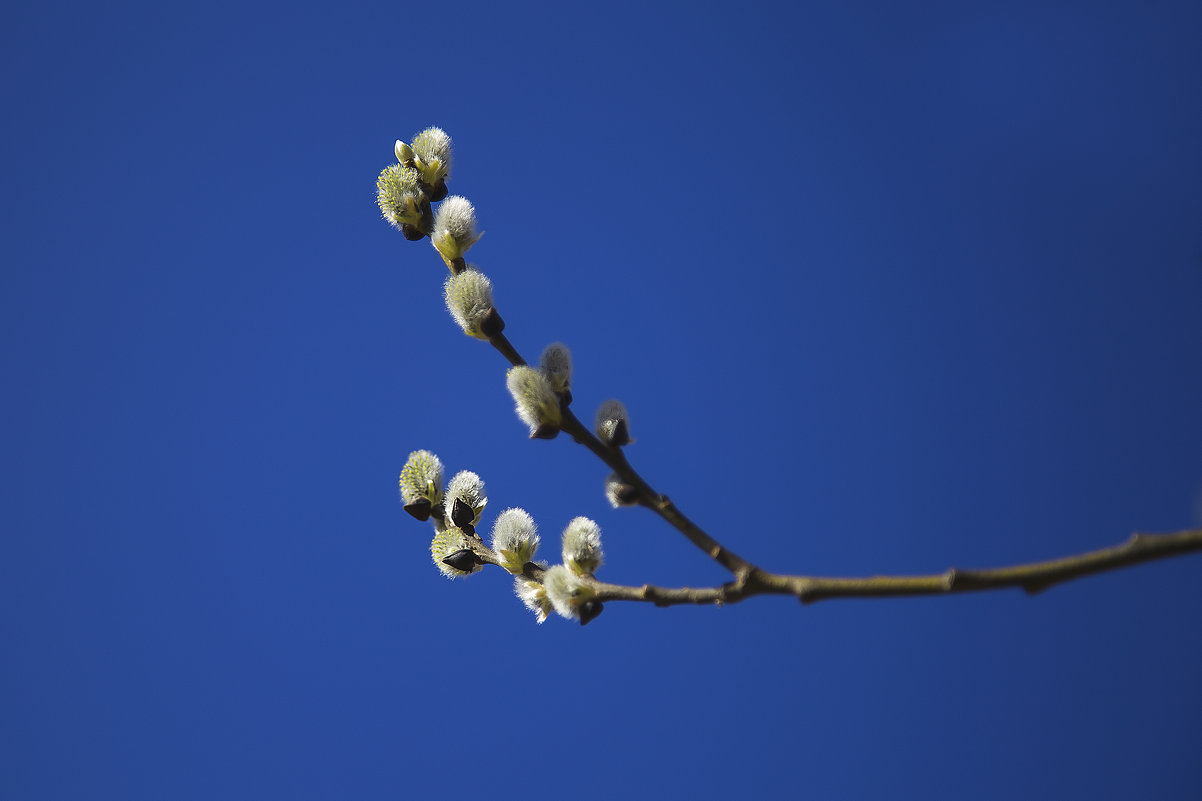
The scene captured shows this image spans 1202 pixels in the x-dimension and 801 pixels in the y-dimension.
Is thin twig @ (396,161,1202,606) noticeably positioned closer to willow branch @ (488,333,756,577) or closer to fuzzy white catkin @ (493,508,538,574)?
willow branch @ (488,333,756,577)

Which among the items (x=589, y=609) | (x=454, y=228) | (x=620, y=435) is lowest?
(x=589, y=609)

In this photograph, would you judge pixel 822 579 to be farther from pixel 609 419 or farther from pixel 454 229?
pixel 454 229

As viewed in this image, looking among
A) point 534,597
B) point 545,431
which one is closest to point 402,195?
point 545,431

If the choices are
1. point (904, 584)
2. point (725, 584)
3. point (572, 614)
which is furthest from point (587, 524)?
point (904, 584)

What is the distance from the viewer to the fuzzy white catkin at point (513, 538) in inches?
31.7

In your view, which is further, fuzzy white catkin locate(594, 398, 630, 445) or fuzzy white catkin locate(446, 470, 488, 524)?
fuzzy white catkin locate(446, 470, 488, 524)

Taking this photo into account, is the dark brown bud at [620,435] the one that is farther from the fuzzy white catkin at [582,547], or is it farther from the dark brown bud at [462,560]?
the dark brown bud at [462,560]

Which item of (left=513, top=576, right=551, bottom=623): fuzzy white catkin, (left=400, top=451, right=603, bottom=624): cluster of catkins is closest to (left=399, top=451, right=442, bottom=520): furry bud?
(left=400, top=451, right=603, bottom=624): cluster of catkins

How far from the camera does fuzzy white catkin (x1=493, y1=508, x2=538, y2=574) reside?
806 mm

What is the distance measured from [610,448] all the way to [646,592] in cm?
11

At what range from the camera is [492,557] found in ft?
Result: 2.74

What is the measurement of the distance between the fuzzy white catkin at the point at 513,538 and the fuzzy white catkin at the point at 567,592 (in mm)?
105

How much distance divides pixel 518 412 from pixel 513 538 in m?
0.16

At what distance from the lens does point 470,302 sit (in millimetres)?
708
